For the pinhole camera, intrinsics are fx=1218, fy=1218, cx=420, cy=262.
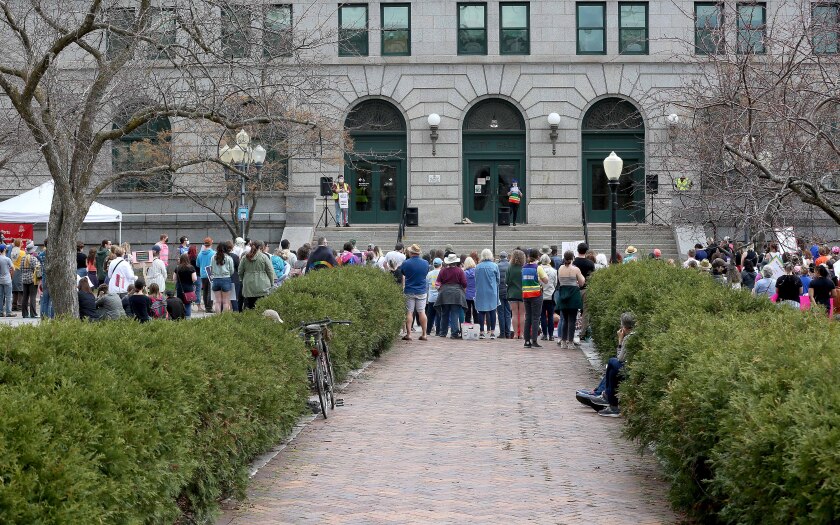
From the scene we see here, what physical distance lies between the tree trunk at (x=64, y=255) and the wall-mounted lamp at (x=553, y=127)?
29.3 meters

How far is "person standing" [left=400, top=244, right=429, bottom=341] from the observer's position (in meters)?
23.7

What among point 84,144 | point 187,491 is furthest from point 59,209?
point 187,491

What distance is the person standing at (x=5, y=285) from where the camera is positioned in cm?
2733

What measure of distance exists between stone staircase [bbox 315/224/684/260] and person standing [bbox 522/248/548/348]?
52.2 feet

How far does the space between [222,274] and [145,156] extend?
14.0 meters

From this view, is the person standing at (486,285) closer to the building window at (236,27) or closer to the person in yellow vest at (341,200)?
the building window at (236,27)

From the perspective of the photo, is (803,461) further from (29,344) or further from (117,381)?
(29,344)

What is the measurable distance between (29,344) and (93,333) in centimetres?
87

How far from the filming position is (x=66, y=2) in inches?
632

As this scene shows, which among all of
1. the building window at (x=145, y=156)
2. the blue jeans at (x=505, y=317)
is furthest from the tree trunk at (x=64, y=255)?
the building window at (x=145, y=156)

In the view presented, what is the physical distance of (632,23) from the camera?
146ft

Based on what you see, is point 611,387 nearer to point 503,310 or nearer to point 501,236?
point 503,310

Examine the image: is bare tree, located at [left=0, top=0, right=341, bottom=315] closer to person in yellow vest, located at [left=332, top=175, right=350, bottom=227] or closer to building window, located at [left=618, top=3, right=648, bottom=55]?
person in yellow vest, located at [left=332, top=175, right=350, bottom=227]

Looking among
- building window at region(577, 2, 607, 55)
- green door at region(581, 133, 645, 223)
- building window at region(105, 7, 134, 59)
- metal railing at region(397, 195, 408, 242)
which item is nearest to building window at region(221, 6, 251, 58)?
building window at region(105, 7, 134, 59)
